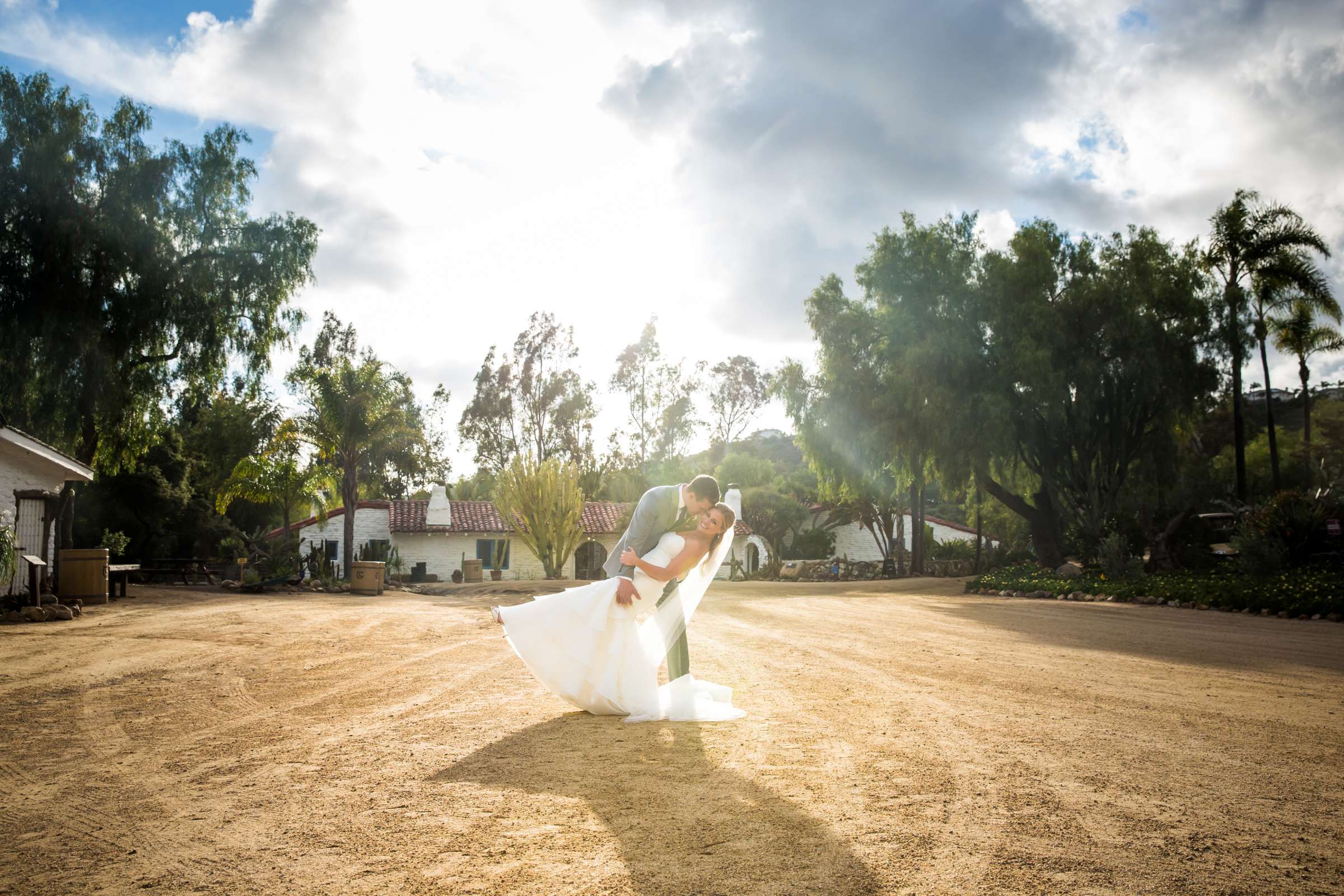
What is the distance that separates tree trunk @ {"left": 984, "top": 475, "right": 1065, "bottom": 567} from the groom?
2321 cm

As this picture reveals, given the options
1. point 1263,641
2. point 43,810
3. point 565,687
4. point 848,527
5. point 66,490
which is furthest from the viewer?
point 848,527

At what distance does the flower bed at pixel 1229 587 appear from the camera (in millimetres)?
13281

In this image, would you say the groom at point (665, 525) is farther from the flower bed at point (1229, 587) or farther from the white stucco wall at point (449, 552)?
the white stucco wall at point (449, 552)

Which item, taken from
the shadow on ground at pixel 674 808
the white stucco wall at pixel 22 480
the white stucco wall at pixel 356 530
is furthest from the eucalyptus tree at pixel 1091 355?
the white stucco wall at pixel 356 530

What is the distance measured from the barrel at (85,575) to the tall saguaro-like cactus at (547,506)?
634 inches

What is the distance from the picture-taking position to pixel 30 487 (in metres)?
16.4

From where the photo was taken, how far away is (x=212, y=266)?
854 inches

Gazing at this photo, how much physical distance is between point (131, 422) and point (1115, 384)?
27144 millimetres

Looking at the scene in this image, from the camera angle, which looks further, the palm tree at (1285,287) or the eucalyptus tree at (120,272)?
the palm tree at (1285,287)

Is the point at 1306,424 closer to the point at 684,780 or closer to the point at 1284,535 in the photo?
the point at 1284,535

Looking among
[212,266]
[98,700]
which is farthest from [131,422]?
[98,700]

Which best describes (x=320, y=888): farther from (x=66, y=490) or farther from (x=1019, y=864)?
(x=66, y=490)

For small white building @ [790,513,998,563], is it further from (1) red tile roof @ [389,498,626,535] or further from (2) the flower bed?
(2) the flower bed

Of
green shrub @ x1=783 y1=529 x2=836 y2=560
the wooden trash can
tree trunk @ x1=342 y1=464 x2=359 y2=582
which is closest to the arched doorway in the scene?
the wooden trash can
